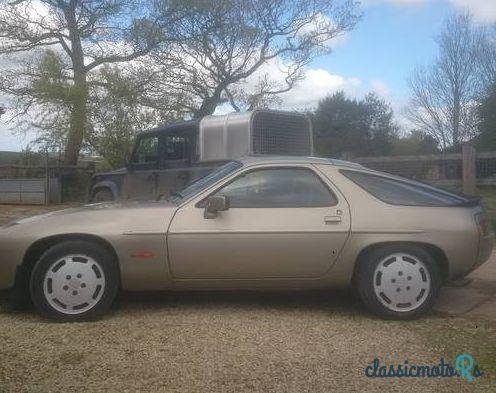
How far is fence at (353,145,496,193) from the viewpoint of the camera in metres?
10.3

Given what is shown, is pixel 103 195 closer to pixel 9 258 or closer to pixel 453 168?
pixel 453 168

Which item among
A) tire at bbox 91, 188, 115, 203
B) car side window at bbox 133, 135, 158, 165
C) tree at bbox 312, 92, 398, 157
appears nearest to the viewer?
car side window at bbox 133, 135, 158, 165

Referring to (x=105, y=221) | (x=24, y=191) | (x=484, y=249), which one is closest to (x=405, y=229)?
(x=484, y=249)

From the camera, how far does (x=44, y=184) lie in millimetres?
19125

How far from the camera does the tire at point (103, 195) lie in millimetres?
11594

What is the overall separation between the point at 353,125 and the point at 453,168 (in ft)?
95.4

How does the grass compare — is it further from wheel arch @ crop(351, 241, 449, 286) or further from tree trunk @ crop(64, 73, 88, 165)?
tree trunk @ crop(64, 73, 88, 165)

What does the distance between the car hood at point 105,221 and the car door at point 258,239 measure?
0.13 meters

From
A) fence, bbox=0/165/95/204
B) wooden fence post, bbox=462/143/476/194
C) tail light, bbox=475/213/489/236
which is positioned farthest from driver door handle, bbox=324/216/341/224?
fence, bbox=0/165/95/204

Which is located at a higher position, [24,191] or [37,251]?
[24,191]

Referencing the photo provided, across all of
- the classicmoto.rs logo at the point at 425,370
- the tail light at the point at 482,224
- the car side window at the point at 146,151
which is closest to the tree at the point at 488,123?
the car side window at the point at 146,151

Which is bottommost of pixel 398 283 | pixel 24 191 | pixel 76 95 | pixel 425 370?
pixel 425 370

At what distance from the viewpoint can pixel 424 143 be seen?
112 feet

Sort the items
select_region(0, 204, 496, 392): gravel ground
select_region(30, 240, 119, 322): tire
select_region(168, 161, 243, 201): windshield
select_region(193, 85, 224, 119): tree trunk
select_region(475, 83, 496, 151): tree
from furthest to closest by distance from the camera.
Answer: select_region(475, 83, 496, 151): tree
select_region(193, 85, 224, 119): tree trunk
select_region(168, 161, 243, 201): windshield
select_region(30, 240, 119, 322): tire
select_region(0, 204, 496, 392): gravel ground
